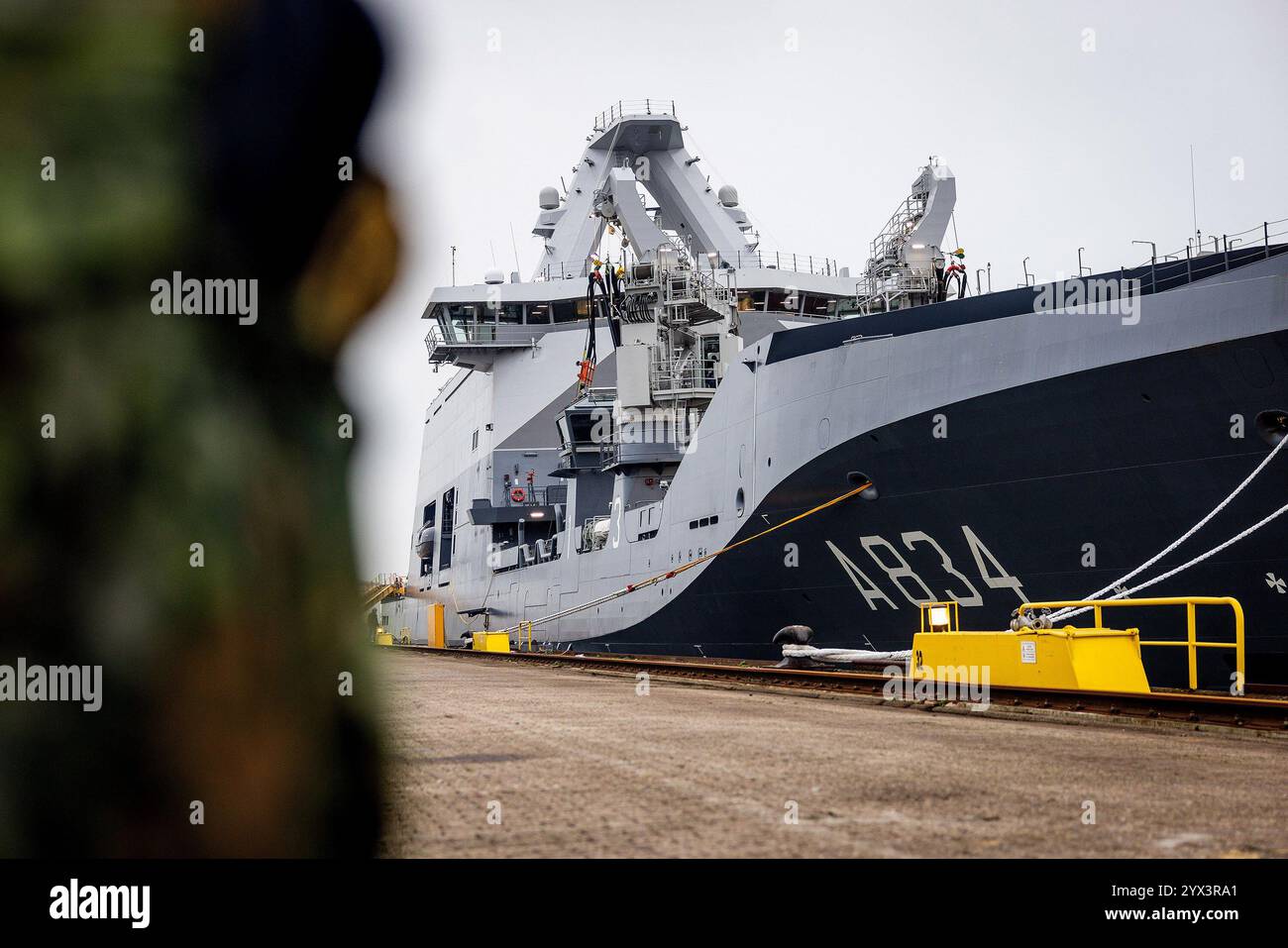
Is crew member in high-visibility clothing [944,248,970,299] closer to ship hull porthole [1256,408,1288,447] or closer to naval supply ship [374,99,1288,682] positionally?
naval supply ship [374,99,1288,682]

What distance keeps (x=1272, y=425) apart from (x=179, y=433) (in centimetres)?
1215

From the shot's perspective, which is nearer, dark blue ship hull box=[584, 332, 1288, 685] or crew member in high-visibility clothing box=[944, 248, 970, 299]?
dark blue ship hull box=[584, 332, 1288, 685]

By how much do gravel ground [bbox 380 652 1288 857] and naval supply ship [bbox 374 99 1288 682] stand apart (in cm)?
170

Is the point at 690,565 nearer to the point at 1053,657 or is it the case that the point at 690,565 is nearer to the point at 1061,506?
the point at 1061,506

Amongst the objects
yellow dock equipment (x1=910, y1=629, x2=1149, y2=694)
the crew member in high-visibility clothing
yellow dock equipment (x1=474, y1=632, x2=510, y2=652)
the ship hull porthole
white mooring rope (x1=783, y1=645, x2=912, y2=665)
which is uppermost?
the crew member in high-visibility clothing

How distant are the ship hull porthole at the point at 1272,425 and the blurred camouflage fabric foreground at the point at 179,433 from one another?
11.8 m

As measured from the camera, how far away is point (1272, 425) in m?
11.2

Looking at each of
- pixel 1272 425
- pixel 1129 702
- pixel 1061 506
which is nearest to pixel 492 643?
pixel 1061 506

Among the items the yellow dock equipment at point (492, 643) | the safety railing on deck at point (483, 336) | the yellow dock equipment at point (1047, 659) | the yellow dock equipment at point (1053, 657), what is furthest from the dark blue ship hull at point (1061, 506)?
the safety railing on deck at point (483, 336)

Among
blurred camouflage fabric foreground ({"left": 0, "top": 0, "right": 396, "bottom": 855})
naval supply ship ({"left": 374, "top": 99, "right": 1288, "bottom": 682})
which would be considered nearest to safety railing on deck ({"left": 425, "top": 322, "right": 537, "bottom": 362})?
naval supply ship ({"left": 374, "top": 99, "right": 1288, "bottom": 682})

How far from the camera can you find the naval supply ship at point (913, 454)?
11586 millimetres

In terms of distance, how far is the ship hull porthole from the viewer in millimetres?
11156
